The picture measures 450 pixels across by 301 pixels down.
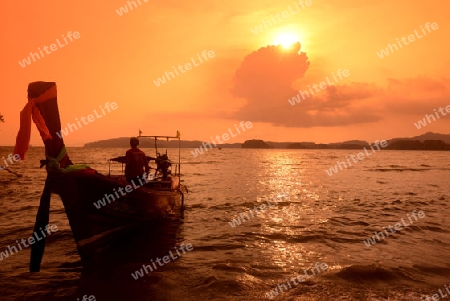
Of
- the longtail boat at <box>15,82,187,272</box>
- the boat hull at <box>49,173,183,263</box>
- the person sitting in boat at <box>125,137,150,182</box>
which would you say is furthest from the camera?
the person sitting in boat at <box>125,137,150,182</box>

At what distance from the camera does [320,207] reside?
18.6 meters

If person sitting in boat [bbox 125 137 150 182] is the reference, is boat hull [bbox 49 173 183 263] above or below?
below

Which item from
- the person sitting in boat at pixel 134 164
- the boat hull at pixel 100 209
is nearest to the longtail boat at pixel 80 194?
the boat hull at pixel 100 209

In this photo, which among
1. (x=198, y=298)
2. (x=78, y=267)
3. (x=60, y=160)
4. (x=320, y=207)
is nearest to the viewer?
(x=198, y=298)

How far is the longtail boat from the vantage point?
669cm

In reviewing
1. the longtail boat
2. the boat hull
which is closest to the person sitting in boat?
the longtail boat

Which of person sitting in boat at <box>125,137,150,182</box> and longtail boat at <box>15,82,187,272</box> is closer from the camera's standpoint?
longtail boat at <box>15,82,187,272</box>

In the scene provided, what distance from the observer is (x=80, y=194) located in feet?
26.0

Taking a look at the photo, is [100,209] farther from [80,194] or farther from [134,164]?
[134,164]

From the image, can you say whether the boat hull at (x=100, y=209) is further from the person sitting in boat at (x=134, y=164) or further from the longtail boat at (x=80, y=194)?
the person sitting in boat at (x=134, y=164)

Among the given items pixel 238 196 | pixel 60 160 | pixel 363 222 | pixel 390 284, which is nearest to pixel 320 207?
pixel 363 222

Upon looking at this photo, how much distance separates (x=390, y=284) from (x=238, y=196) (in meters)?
15.7

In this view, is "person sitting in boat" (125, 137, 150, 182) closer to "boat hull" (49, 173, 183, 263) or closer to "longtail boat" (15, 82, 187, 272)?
"longtail boat" (15, 82, 187, 272)

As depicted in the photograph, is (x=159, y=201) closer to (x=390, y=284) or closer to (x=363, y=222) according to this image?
(x=390, y=284)
